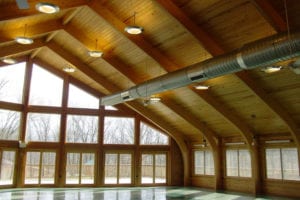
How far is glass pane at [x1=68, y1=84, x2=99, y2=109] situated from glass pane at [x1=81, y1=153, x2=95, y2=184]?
232 centimetres

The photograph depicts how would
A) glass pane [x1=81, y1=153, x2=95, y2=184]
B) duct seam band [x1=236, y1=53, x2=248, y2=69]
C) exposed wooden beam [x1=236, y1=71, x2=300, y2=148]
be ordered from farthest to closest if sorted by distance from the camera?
glass pane [x1=81, y1=153, x2=95, y2=184], exposed wooden beam [x1=236, y1=71, x2=300, y2=148], duct seam band [x1=236, y1=53, x2=248, y2=69]

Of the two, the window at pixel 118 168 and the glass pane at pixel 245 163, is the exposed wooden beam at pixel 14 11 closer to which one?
the window at pixel 118 168

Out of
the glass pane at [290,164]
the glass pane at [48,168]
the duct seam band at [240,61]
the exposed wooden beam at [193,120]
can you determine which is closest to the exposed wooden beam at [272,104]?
the glass pane at [290,164]

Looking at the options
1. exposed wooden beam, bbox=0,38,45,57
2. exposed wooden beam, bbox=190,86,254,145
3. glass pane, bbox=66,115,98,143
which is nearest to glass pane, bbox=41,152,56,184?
glass pane, bbox=66,115,98,143

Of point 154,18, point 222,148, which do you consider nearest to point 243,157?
point 222,148

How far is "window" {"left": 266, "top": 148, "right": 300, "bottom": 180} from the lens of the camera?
11.6 m

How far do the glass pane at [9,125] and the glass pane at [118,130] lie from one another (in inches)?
155

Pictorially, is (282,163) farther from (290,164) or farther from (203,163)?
(203,163)

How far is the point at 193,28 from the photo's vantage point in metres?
7.82

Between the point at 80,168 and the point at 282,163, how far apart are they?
872 centimetres

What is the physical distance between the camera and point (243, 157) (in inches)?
532

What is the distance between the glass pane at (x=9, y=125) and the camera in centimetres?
1361

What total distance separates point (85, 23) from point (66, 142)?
22.4 feet

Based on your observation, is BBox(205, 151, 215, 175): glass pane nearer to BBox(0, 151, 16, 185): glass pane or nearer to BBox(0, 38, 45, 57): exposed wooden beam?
BBox(0, 151, 16, 185): glass pane
